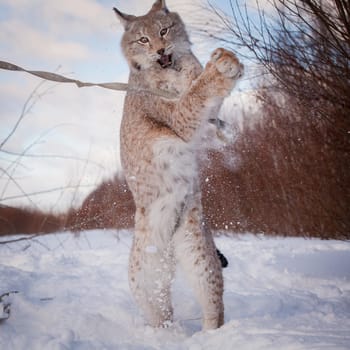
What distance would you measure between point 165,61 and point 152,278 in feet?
5.88

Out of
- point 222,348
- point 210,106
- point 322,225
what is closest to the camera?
point 222,348

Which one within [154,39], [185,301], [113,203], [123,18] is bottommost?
[185,301]

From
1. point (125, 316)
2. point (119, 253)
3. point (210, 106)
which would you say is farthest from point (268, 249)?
point (210, 106)

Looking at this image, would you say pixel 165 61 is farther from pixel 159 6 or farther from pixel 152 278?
pixel 152 278

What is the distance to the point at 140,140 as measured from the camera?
3.63 m

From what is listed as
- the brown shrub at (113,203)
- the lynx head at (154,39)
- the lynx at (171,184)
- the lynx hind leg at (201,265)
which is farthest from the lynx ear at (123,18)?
the brown shrub at (113,203)

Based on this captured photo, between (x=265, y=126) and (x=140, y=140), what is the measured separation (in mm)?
6332

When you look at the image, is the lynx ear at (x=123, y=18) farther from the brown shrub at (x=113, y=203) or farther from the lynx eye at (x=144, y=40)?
the brown shrub at (x=113, y=203)

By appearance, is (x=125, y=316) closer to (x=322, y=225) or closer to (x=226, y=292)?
(x=226, y=292)

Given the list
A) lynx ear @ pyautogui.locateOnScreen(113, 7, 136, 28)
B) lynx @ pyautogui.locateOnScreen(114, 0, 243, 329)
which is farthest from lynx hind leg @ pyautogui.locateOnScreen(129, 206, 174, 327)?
lynx ear @ pyautogui.locateOnScreen(113, 7, 136, 28)

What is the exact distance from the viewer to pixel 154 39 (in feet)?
13.0

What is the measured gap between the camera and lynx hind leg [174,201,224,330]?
3.26 metres

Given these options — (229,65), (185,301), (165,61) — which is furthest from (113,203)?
(229,65)

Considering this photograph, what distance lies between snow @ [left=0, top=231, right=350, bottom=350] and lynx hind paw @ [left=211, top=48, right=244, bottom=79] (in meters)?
1.40
